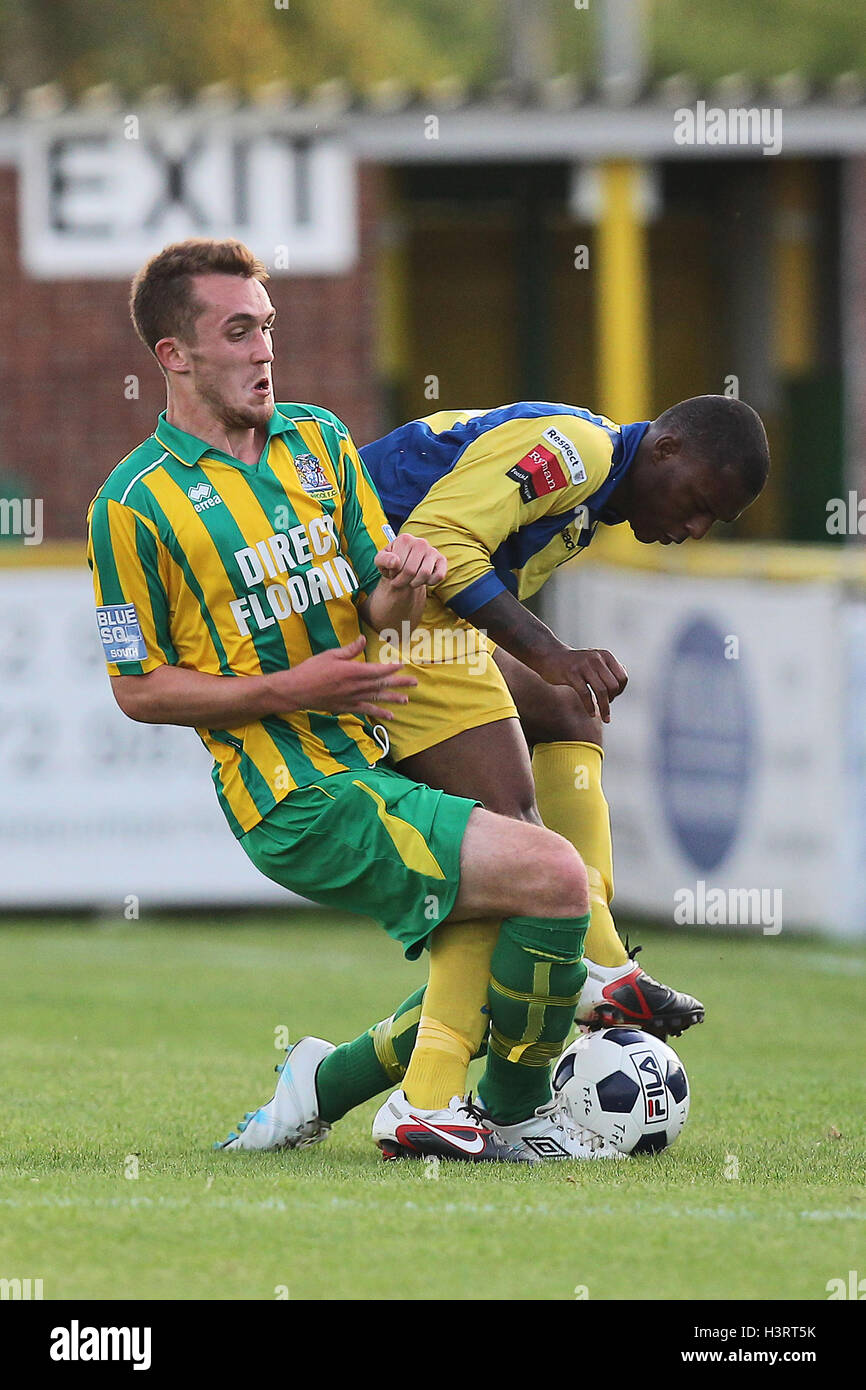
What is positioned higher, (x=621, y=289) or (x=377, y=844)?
(x=621, y=289)

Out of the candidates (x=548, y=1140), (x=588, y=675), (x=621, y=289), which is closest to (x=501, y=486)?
(x=588, y=675)

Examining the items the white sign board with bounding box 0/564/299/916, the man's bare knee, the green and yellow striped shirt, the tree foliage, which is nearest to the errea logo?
the green and yellow striped shirt

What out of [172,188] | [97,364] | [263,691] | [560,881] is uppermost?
[172,188]

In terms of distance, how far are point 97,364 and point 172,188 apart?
1.40m

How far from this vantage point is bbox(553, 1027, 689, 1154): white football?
5008 mm

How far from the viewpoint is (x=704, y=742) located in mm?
10578

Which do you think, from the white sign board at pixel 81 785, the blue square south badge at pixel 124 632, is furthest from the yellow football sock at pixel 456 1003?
the white sign board at pixel 81 785

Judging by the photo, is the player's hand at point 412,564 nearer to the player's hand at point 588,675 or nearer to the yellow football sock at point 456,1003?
the player's hand at point 588,675

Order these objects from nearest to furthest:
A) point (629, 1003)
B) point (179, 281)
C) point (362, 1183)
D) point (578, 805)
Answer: point (362, 1183) < point (179, 281) < point (629, 1003) < point (578, 805)

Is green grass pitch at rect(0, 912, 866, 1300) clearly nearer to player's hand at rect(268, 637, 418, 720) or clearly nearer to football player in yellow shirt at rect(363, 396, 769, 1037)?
football player in yellow shirt at rect(363, 396, 769, 1037)

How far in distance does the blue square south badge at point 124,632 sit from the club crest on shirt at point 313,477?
0.49 m

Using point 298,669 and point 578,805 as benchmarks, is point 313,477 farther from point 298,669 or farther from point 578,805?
point 578,805

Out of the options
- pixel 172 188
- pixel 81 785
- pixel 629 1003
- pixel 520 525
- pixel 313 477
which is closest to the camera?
pixel 313 477

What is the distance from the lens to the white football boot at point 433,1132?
471cm
